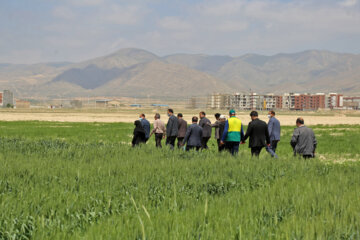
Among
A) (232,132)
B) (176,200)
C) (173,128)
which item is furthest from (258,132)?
(176,200)

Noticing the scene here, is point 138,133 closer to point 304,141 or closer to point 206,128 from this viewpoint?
point 206,128

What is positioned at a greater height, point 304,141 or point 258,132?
point 258,132

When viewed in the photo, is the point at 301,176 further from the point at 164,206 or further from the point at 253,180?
the point at 164,206

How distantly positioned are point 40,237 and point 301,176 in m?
6.99

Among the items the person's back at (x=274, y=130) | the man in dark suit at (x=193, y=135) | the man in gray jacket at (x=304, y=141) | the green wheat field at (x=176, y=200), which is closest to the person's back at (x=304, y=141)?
the man in gray jacket at (x=304, y=141)

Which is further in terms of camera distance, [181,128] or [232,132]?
[181,128]

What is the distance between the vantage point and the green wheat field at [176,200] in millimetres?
5461

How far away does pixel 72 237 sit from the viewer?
16.6ft

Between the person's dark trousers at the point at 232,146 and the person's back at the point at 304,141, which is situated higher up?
the person's back at the point at 304,141

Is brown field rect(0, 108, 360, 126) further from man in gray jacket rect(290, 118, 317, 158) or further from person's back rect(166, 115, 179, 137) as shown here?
man in gray jacket rect(290, 118, 317, 158)

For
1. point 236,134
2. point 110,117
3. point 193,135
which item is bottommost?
point 110,117

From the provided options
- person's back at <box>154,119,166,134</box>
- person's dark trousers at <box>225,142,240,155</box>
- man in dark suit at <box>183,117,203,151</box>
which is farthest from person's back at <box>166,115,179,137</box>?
person's dark trousers at <box>225,142,240,155</box>

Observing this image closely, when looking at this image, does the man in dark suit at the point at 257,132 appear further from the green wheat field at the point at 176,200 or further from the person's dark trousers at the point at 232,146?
the green wheat field at the point at 176,200

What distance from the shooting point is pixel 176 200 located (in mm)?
7551
